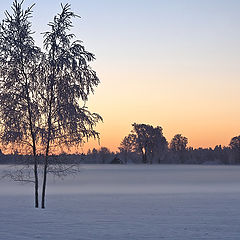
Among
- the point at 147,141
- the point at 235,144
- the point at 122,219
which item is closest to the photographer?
the point at 122,219

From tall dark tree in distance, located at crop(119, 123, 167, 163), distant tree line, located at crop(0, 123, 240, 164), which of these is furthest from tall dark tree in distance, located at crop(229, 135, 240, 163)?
tall dark tree in distance, located at crop(119, 123, 167, 163)

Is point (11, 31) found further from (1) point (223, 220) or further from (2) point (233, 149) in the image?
(2) point (233, 149)

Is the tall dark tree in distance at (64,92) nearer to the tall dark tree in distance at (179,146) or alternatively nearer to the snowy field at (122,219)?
the snowy field at (122,219)

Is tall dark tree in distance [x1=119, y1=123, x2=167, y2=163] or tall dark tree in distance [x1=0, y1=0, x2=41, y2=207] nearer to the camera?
tall dark tree in distance [x1=0, y1=0, x2=41, y2=207]

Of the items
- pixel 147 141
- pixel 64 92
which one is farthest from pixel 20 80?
pixel 147 141

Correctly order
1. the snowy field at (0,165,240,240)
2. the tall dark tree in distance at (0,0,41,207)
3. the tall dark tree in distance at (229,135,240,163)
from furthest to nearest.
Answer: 1. the tall dark tree in distance at (229,135,240,163)
2. the tall dark tree in distance at (0,0,41,207)
3. the snowy field at (0,165,240,240)

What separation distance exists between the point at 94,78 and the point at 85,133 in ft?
9.09

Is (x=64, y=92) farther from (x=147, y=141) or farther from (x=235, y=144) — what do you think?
(x=235, y=144)

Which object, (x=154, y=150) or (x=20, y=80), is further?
(x=154, y=150)

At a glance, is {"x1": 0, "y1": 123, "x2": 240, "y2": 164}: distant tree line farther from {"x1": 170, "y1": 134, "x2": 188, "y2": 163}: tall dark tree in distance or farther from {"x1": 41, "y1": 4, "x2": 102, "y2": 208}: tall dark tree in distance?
{"x1": 41, "y1": 4, "x2": 102, "y2": 208}: tall dark tree in distance

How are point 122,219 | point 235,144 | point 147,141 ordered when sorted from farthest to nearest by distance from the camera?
point 235,144
point 147,141
point 122,219

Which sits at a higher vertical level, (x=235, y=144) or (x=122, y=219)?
(x=235, y=144)

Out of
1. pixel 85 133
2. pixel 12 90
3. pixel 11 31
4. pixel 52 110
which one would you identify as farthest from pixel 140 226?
pixel 11 31

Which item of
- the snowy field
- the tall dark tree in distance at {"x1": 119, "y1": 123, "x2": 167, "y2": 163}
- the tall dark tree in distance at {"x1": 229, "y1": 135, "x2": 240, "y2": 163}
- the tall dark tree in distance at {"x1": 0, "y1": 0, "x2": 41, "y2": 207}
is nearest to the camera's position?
the snowy field
